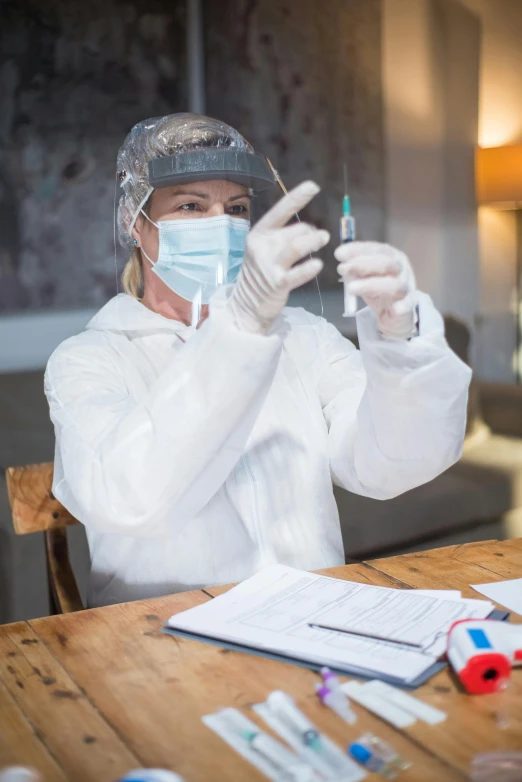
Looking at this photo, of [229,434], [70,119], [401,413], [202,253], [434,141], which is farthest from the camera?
[434,141]

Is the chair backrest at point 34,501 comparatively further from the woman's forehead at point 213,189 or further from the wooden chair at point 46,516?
the woman's forehead at point 213,189

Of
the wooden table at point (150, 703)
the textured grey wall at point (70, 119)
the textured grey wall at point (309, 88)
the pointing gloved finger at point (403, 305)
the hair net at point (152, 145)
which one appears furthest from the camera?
the textured grey wall at point (309, 88)

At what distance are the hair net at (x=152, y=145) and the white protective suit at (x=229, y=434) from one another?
0.17 metres

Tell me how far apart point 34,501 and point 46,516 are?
0.03m

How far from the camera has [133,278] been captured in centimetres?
158

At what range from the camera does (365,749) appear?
0.70 meters

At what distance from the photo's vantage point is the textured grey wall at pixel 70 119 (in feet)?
7.86

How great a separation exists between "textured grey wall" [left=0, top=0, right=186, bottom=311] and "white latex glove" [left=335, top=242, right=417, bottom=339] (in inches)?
58.9

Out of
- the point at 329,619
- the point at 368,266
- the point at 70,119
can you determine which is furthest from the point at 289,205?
the point at 70,119

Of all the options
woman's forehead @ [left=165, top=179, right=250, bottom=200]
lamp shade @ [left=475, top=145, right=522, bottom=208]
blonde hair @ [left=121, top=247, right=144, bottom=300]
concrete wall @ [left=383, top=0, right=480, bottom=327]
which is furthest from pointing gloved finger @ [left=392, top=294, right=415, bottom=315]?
lamp shade @ [left=475, top=145, right=522, bottom=208]

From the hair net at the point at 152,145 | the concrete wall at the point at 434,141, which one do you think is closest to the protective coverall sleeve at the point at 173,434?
the hair net at the point at 152,145

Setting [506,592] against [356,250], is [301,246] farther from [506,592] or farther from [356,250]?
[506,592]

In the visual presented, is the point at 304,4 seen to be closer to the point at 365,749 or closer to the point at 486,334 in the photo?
the point at 486,334

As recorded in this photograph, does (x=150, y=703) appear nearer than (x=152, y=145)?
Yes
